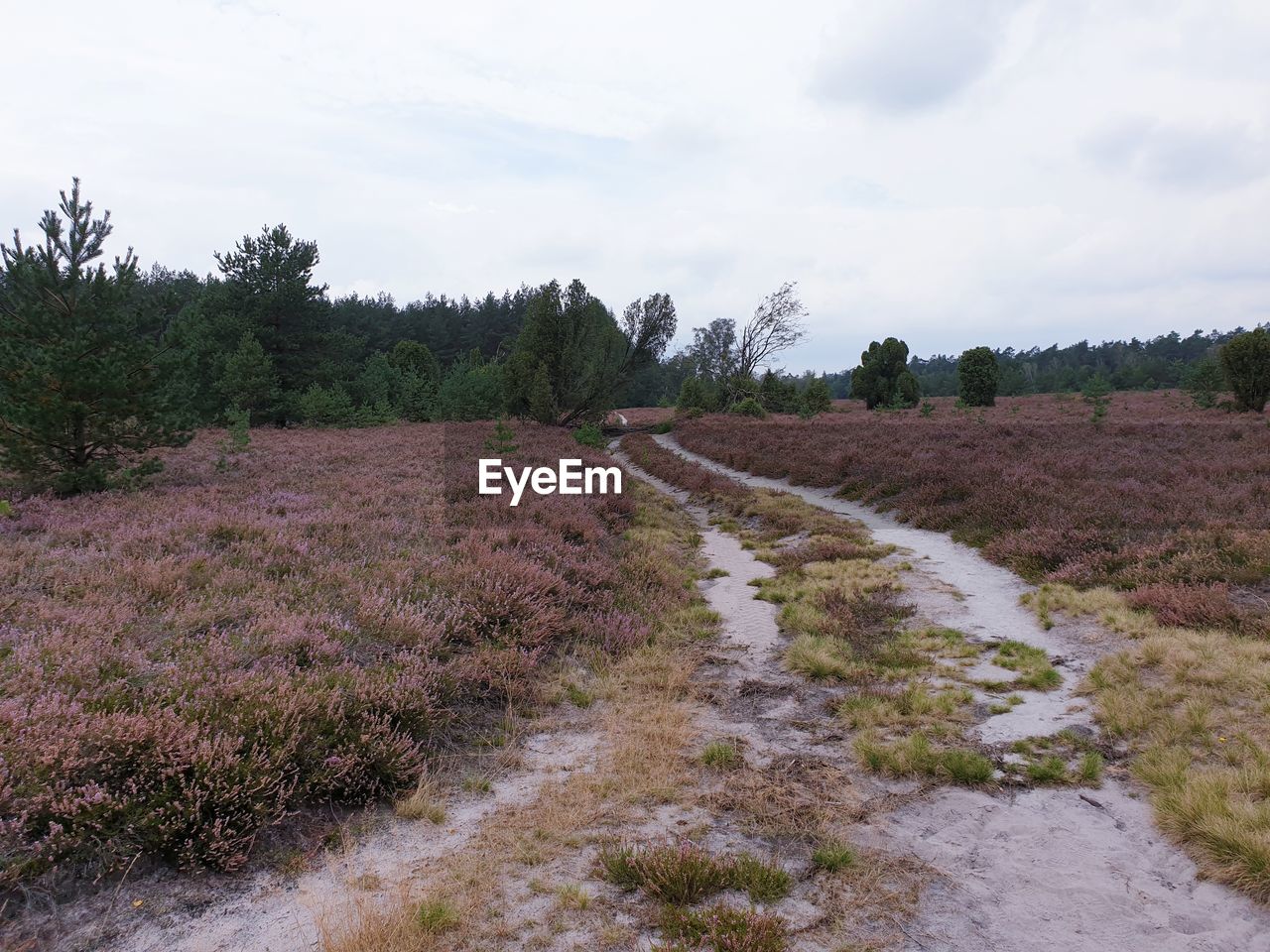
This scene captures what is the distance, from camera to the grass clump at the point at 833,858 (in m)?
3.95

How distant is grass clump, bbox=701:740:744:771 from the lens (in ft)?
17.4

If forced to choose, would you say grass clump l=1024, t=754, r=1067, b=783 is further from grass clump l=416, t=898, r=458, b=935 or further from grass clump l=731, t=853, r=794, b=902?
grass clump l=416, t=898, r=458, b=935

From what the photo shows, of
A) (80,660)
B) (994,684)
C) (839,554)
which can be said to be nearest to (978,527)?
(839,554)

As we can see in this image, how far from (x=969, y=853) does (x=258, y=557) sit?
28.5 ft

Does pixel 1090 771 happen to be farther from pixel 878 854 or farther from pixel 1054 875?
pixel 878 854

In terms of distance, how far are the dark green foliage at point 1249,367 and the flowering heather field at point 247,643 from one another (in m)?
31.2

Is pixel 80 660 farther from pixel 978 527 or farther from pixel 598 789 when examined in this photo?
Answer: pixel 978 527

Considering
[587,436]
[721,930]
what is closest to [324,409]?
[587,436]

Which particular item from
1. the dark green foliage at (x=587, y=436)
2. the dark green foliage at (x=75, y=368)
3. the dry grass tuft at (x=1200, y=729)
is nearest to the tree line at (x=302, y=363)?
the dark green foliage at (x=75, y=368)

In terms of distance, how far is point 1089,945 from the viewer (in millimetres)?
3312

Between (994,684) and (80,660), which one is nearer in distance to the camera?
(80,660)

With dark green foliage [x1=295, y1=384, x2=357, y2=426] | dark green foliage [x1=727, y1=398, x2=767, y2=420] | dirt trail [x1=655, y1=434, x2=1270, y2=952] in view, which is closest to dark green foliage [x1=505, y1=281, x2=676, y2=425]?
→ dark green foliage [x1=295, y1=384, x2=357, y2=426]

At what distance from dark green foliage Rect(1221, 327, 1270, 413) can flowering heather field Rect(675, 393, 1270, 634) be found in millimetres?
1316

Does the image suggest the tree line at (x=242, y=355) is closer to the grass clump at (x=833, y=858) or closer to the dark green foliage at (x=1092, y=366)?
the grass clump at (x=833, y=858)
